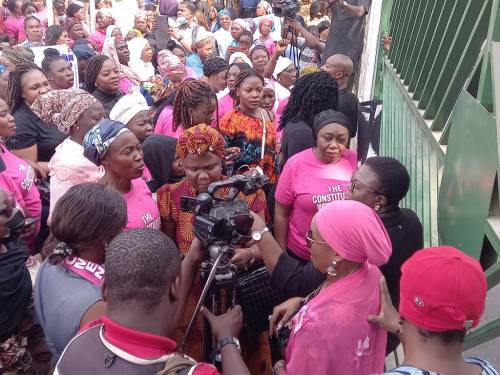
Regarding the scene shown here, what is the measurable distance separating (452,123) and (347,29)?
4545 millimetres

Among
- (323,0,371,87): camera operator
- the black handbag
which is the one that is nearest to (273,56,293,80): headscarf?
(323,0,371,87): camera operator

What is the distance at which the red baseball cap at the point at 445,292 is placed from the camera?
1.49 metres

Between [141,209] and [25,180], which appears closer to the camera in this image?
[141,209]

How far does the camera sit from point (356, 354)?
1922 millimetres

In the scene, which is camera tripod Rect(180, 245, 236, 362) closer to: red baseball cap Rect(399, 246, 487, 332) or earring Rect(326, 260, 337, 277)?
earring Rect(326, 260, 337, 277)

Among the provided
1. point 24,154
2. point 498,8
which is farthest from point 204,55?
point 498,8

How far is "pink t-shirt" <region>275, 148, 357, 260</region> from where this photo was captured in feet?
10.6

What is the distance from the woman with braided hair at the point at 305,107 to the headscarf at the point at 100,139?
4.34 ft

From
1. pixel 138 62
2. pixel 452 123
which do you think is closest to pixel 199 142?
pixel 452 123

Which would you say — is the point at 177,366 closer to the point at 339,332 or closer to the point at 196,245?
the point at 339,332

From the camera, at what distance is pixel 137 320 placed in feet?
5.24

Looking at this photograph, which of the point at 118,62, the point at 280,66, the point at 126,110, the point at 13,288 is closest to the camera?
the point at 13,288

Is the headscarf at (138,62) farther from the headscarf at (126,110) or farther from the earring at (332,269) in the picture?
the earring at (332,269)

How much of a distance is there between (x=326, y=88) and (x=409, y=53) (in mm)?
1048
